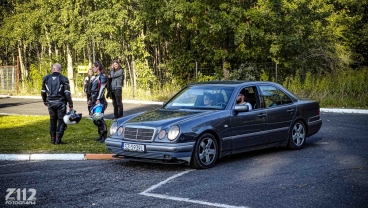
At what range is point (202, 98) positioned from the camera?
9914 mm

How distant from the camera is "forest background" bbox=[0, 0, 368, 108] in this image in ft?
92.5

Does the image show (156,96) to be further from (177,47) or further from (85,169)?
(85,169)

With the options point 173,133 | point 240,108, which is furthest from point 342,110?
point 173,133

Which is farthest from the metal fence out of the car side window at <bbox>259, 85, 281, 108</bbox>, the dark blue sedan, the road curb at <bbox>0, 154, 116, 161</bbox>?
the car side window at <bbox>259, 85, 281, 108</bbox>

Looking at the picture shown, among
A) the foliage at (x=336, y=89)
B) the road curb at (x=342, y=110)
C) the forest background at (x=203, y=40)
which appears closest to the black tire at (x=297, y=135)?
the road curb at (x=342, y=110)

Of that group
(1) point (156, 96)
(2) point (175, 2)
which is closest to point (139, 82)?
(1) point (156, 96)

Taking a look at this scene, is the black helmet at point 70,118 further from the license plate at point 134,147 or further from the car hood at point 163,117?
the license plate at point 134,147

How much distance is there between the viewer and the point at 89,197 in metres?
6.86

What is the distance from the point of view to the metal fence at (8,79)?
3759 centimetres

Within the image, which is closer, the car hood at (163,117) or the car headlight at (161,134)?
the car headlight at (161,134)

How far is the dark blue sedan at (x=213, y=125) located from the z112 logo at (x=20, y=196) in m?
2.10

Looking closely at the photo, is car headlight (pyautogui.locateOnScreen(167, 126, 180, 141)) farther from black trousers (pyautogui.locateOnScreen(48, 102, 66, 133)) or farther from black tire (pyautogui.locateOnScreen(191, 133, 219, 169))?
black trousers (pyautogui.locateOnScreen(48, 102, 66, 133))

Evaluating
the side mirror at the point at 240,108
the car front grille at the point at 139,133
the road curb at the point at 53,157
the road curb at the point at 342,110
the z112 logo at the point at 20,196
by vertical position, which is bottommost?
the z112 logo at the point at 20,196

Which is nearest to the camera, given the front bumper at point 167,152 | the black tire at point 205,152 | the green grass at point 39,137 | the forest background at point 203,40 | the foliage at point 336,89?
the front bumper at point 167,152
